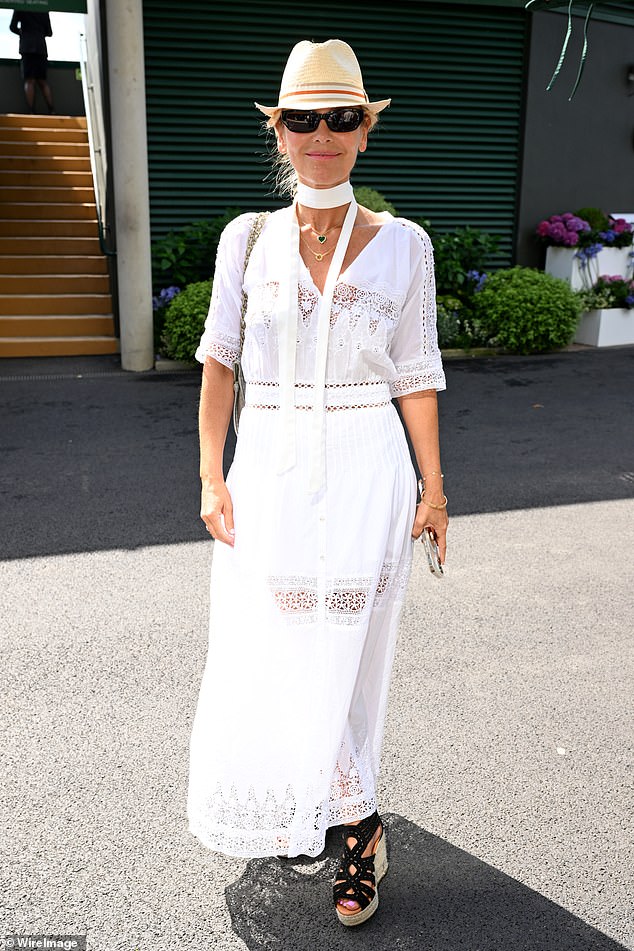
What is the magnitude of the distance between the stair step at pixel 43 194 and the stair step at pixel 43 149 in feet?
2.42

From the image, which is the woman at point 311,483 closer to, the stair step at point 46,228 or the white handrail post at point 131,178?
the white handrail post at point 131,178

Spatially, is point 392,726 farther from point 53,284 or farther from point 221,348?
point 53,284

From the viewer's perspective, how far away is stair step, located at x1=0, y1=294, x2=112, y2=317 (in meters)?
11.2

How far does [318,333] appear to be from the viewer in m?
2.28

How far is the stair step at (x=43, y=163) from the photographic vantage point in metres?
13.6

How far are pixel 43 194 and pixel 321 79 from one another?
12.1 meters

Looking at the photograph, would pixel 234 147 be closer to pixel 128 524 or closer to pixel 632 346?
pixel 632 346

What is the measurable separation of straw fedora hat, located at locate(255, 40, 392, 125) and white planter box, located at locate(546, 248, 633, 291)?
34.8 ft

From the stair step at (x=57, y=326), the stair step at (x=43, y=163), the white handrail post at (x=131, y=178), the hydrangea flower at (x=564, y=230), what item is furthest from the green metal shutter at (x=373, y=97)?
the stair step at (x=43, y=163)

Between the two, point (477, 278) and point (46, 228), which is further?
point (46, 228)

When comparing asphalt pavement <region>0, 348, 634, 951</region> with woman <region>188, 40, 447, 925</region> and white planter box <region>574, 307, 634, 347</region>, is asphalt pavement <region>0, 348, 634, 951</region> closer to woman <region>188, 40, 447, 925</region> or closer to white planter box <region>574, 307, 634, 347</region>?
woman <region>188, 40, 447, 925</region>

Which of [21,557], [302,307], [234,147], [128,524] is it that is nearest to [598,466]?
[128,524]

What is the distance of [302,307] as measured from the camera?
7.52 feet

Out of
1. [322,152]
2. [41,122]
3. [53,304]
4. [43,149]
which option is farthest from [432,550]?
[41,122]
